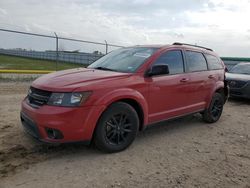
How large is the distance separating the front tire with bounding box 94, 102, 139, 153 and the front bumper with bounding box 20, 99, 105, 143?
0.15 meters

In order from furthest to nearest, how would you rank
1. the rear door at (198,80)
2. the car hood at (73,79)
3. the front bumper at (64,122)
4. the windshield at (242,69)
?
the windshield at (242,69), the rear door at (198,80), the car hood at (73,79), the front bumper at (64,122)

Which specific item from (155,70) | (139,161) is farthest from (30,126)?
(155,70)

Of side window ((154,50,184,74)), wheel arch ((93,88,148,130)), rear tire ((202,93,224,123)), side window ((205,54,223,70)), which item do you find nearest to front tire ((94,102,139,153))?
wheel arch ((93,88,148,130))

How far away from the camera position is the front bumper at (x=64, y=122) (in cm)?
393

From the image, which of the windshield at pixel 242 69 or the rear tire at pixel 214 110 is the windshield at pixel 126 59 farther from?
the windshield at pixel 242 69

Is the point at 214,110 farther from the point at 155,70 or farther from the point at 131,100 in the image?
the point at 131,100

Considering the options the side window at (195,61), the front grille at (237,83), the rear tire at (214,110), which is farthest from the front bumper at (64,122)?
the front grille at (237,83)

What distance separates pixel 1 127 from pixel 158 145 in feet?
9.88

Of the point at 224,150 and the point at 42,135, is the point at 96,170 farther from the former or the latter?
the point at 224,150

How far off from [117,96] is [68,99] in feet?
2.50

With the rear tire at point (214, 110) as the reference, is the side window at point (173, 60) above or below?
above

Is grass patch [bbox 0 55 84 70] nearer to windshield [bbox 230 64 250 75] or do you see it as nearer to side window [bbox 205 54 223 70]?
windshield [bbox 230 64 250 75]

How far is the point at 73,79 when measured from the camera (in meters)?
4.34

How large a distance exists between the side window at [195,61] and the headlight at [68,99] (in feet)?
8.86
